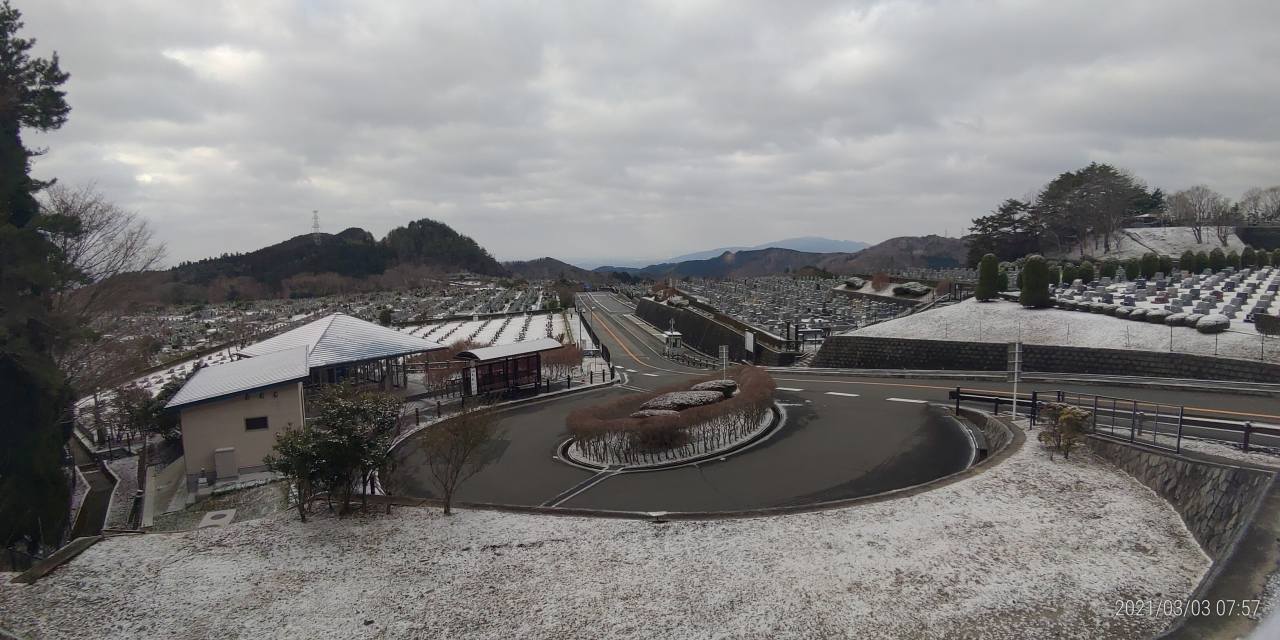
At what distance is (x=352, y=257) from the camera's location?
127m

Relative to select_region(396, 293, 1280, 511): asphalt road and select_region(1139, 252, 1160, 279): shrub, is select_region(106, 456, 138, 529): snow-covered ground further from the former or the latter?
select_region(1139, 252, 1160, 279): shrub

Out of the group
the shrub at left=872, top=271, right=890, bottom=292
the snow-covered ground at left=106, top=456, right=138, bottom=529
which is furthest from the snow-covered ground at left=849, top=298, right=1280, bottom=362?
the snow-covered ground at left=106, top=456, right=138, bottom=529

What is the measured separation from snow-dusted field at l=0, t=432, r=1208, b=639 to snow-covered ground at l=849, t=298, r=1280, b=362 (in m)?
12.4

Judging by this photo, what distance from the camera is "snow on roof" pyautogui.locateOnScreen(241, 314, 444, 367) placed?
20.2 meters

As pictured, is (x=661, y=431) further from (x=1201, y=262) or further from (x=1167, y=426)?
(x=1201, y=262)

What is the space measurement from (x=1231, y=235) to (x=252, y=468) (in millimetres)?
77758

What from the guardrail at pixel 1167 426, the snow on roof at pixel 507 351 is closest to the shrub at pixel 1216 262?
the guardrail at pixel 1167 426

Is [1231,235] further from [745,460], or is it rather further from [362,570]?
[362,570]

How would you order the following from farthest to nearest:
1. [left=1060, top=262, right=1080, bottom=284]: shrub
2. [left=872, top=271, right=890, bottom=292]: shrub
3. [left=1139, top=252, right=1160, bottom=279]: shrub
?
1. [left=872, top=271, right=890, bottom=292]: shrub
2. [left=1060, top=262, right=1080, bottom=284]: shrub
3. [left=1139, top=252, right=1160, bottom=279]: shrub

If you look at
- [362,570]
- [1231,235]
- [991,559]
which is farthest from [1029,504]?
[1231,235]

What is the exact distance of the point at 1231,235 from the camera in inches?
2094

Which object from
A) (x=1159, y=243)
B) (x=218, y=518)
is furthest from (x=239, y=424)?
(x=1159, y=243)

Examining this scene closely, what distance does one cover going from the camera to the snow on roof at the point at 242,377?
43.7 ft

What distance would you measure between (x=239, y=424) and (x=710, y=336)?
91.8 feet
